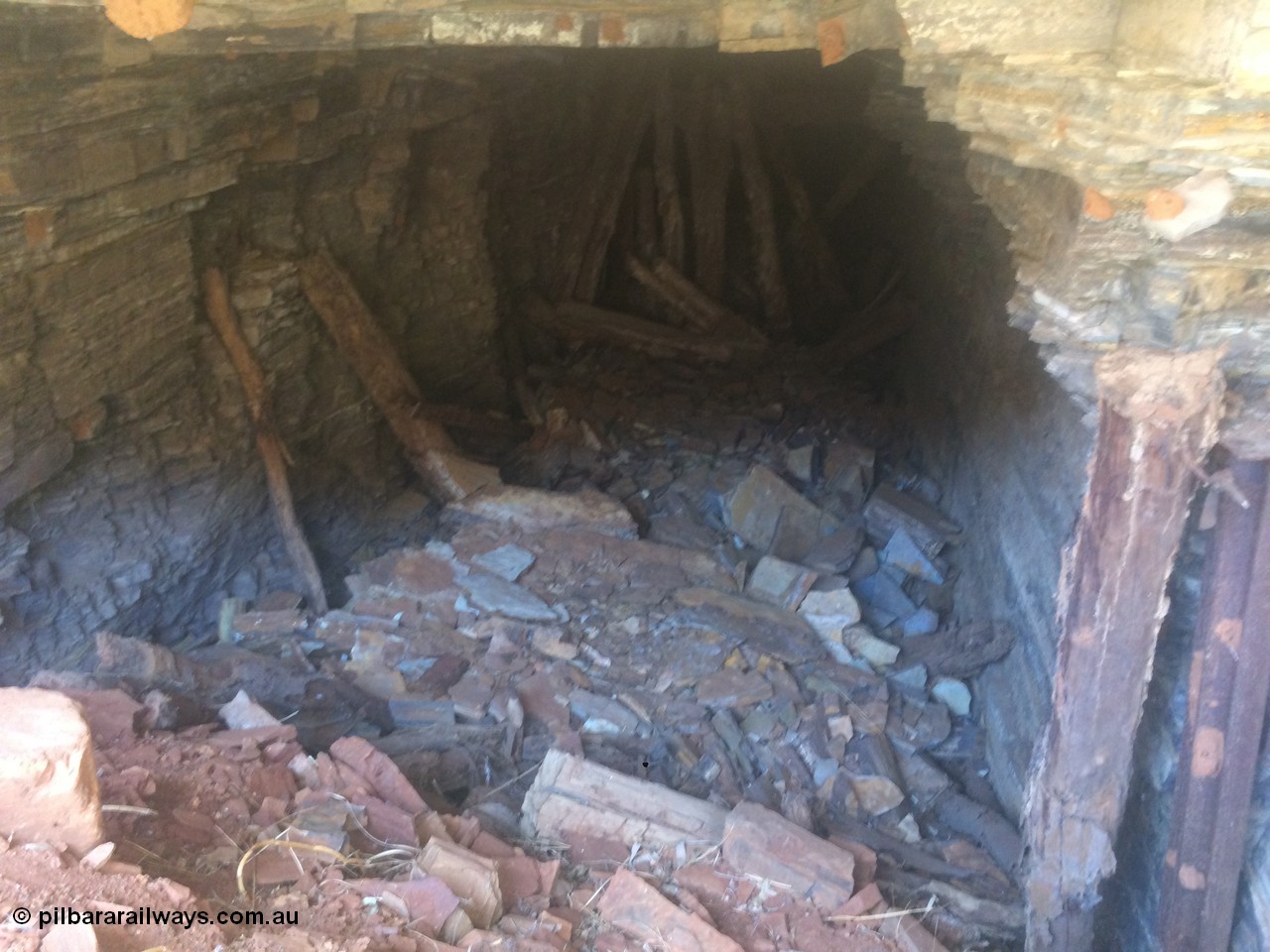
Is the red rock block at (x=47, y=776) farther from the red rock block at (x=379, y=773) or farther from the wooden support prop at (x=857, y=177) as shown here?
the wooden support prop at (x=857, y=177)

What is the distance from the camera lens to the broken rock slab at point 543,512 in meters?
5.61

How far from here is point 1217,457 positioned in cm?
260

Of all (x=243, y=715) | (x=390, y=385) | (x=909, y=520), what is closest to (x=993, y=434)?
(x=909, y=520)

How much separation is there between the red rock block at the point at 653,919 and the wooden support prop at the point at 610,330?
532cm

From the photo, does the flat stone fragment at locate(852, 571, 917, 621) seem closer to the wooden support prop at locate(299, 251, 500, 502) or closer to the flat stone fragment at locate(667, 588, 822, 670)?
the flat stone fragment at locate(667, 588, 822, 670)

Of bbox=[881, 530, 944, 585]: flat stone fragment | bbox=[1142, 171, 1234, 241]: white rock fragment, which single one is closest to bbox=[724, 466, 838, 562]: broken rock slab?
bbox=[881, 530, 944, 585]: flat stone fragment

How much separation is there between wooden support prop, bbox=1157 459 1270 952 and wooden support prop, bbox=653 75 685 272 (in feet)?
20.2

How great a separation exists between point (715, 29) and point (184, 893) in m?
2.54

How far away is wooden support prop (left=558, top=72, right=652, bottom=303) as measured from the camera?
824 cm

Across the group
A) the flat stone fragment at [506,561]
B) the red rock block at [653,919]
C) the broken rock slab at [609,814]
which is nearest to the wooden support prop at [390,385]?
the flat stone fragment at [506,561]

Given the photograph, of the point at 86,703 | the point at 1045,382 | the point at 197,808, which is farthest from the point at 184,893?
the point at 1045,382

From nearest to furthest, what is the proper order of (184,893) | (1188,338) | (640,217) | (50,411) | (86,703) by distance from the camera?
1. (184,893)
2. (1188,338)
3. (86,703)
4. (50,411)
5. (640,217)

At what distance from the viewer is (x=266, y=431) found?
508 cm

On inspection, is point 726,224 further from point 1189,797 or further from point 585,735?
point 1189,797
